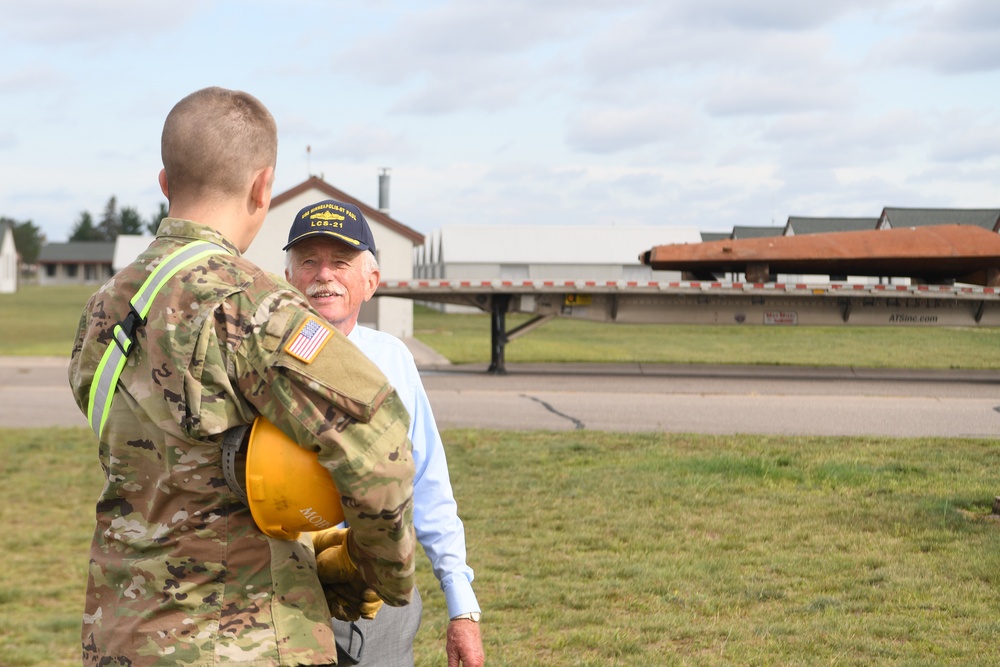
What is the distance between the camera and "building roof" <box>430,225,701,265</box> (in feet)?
159

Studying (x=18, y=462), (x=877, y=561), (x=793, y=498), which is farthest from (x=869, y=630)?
(x=18, y=462)

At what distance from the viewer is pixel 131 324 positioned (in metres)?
2.00

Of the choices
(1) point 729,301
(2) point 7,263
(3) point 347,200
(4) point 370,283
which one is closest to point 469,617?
(4) point 370,283

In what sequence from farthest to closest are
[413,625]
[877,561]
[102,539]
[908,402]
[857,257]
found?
[857,257] → [908,402] → [877,561] → [413,625] → [102,539]

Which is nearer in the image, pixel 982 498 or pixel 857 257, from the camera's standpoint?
pixel 982 498

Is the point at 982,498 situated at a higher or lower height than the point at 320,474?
lower

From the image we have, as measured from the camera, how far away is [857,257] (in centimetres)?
1795

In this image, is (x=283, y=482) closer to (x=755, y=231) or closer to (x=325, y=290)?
(x=325, y=290)

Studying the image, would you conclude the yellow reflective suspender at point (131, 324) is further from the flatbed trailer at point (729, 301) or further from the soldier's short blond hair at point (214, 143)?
the flatbed trailer at point (729, 301)

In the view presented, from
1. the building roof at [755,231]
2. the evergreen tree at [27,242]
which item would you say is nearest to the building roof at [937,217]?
the building roof at [755,231]

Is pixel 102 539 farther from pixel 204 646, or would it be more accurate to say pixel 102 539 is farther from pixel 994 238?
pixel 994 238

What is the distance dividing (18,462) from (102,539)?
8935 mm

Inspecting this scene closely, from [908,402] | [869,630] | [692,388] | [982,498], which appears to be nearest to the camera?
[869,630]

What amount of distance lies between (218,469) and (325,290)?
135cm
